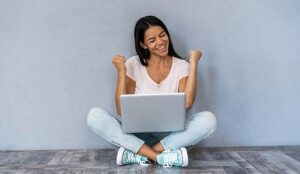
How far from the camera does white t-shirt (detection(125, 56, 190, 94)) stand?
1.88 m

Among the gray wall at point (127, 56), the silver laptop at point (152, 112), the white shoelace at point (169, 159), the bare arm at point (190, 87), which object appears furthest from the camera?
the gray wall at point (127, 56)

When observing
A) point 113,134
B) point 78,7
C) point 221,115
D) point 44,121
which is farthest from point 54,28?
point 221,115

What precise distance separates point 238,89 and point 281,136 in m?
0.36

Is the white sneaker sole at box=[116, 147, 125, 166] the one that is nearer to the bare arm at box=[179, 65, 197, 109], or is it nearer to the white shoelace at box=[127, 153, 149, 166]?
the white shoelace at box=[127, 153, 149, 166]

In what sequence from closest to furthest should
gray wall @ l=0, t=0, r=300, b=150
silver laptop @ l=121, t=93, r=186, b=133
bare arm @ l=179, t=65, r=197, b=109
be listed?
silver laptop @ l=121, t=93, r=186, b=133, bare arm @ l=179, t=65, r=197, b=109, gray wall @ l=0, t=0, r=300, b=150

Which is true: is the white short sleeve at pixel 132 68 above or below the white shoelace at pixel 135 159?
above

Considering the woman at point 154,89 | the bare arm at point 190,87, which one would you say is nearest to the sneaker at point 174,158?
the woman at point 154,89

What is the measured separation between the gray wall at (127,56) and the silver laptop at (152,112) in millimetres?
447

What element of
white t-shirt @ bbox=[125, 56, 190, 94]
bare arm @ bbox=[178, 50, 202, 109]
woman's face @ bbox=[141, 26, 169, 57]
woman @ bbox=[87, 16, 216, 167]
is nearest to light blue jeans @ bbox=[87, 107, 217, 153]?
woman @ bbox=[87, 16, 216, 167]

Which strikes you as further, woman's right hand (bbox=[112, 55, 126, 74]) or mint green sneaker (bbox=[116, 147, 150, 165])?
woman's right hand (bbox=[112, 55, 126, 74])

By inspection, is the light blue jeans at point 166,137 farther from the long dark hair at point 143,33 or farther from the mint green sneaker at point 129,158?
the long dark hair at point 143,33

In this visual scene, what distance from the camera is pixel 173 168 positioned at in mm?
1645

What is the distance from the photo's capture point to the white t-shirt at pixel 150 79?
1881 mm

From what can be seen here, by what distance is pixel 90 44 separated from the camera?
2.00 meters
